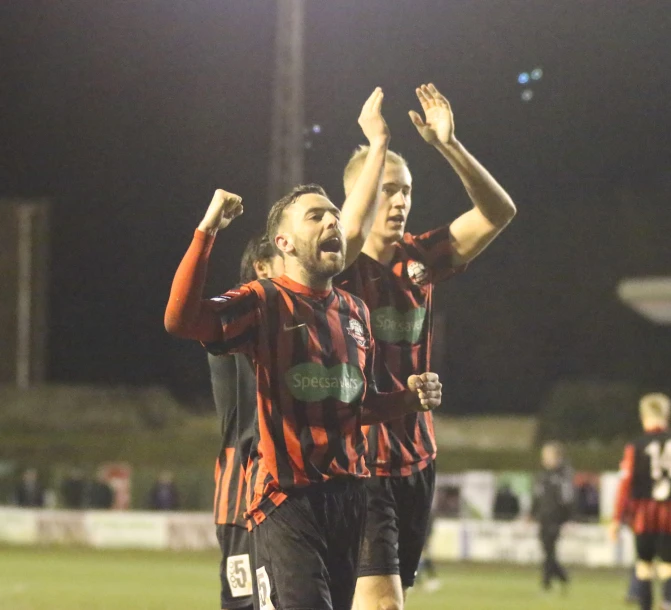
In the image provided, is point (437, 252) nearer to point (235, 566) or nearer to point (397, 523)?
point (397, 523)

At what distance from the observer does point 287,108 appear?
1856 cm

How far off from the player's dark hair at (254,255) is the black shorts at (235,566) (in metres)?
1.15

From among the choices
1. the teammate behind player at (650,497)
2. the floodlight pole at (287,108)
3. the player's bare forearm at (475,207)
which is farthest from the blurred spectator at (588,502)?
the player's bare forearm at (475,207)

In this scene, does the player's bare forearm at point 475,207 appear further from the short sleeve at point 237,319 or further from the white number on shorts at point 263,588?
the white number on shorts at point 263,588

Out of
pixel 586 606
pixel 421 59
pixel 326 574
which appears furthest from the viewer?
pixel 421 59

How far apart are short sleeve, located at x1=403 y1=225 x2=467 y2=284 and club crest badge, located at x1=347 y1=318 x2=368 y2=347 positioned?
1.01 meters

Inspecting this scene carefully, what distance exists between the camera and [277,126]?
18.8m

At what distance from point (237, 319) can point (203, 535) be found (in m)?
18.0

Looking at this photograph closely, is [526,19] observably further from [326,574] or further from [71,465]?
[71,465]

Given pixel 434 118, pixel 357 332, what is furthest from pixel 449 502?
pixel 357 332

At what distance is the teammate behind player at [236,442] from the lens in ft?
17.5

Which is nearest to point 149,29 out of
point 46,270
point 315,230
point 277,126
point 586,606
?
point 277,126

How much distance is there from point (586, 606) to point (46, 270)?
29.4 m

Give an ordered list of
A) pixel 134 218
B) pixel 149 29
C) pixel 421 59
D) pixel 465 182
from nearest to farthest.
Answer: pixel 465 182
pixel 421 59
pixel 149 29
pixel 134 218
